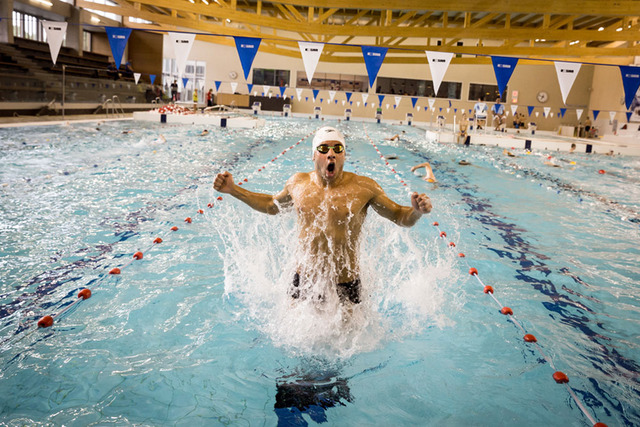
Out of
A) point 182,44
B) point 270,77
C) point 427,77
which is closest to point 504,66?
point 182,44

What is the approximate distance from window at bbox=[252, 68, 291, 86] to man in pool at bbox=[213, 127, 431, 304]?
29.1 meters

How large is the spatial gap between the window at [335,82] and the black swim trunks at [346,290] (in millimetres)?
28491

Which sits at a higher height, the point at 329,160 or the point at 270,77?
the point at 270,77

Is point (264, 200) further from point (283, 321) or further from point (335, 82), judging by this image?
point (335, 82)

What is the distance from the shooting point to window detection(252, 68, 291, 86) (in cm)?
3036

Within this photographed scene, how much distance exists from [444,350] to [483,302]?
93 centimetres

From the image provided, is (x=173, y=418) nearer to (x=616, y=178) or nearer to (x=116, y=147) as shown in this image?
(x=116, y=147)

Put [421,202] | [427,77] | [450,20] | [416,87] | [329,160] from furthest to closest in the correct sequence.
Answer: [416,87]
[427,77]
[450,20]
[329,160]
[421,202]

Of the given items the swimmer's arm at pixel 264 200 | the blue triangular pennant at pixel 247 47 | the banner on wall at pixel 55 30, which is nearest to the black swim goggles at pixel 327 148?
the swimmer's arm at pixel 264 200

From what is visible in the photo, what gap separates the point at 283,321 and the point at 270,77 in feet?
96.6

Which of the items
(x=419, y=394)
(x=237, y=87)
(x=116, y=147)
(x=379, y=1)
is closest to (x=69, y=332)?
(x=419, y=394)

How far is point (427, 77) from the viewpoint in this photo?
29453 millimetres

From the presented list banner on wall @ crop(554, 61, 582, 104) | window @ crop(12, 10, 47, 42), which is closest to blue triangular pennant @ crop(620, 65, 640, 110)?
banner on wall @ crop(554, 61, 582, 104)

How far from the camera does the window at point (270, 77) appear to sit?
30.4 meters
